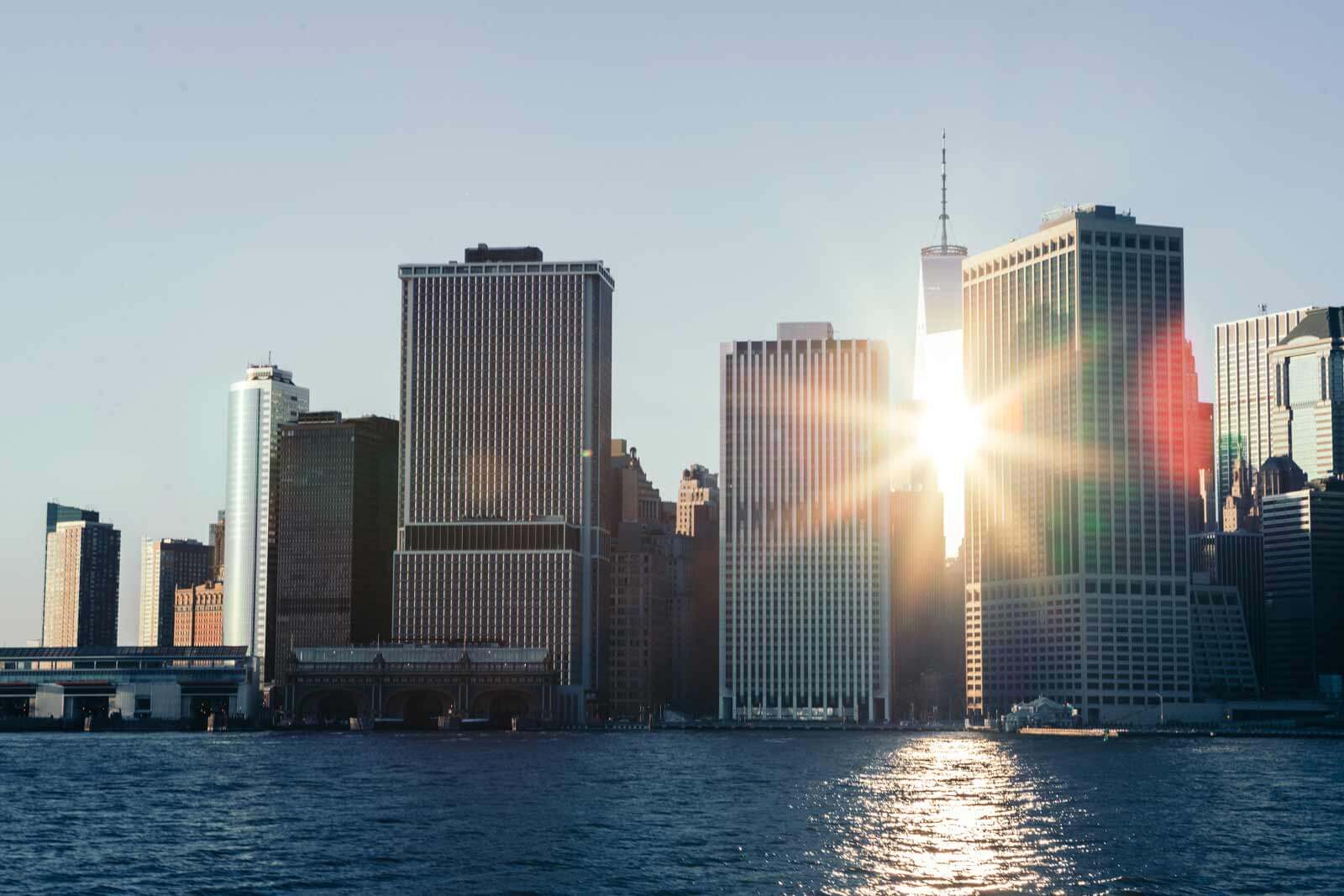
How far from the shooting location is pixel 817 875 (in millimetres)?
125562

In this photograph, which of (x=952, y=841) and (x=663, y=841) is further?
(x=952, y=841)

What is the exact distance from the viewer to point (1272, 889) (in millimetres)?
123750

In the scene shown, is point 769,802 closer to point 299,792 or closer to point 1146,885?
point 299,792

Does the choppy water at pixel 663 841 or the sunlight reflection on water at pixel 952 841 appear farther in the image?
the sunlight reflection on water at pixel 952 841

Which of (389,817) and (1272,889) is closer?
(1272,889)

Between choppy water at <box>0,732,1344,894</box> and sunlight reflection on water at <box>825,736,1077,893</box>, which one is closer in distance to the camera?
choppy water at <box>0,732,1344,894</box>

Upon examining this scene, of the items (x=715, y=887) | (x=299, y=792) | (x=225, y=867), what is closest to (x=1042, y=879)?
(x=715, y=887)

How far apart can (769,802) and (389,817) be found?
39685mm

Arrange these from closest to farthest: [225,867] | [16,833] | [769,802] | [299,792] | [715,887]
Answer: [715,887], [225,867], [16,833], [769,802], [299,792]

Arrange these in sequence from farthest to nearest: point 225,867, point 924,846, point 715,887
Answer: point 924,846, point 225,867, point 715,887

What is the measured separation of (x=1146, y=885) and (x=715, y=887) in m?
29.3

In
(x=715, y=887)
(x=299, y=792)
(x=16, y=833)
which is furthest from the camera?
(x=299, y=792)

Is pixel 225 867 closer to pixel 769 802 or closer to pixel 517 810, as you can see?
pixel 517 810

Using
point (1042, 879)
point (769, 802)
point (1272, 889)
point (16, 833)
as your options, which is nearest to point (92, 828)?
point (16, 833)
